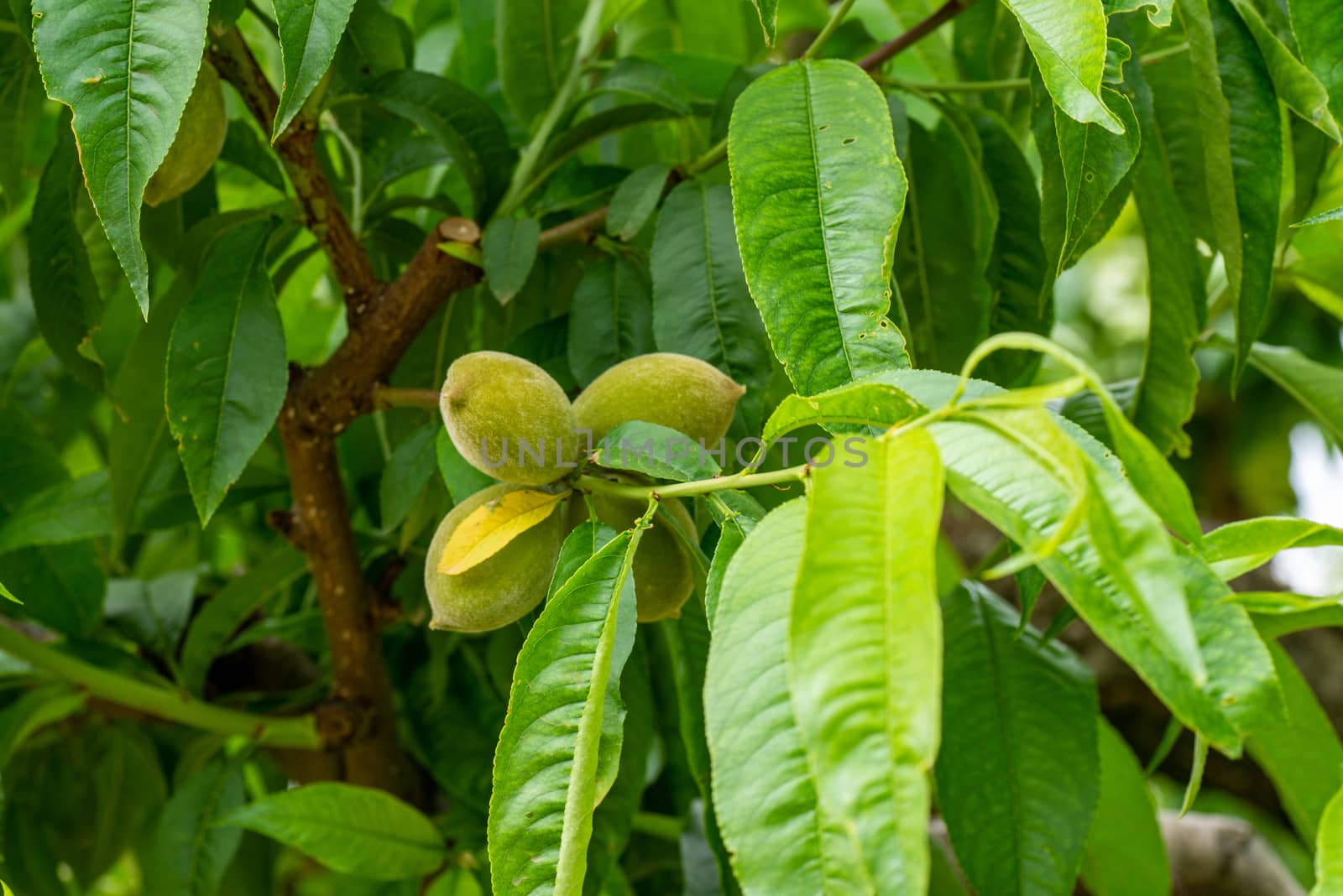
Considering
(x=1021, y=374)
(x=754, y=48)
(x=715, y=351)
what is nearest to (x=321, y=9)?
(x=715, y=351)

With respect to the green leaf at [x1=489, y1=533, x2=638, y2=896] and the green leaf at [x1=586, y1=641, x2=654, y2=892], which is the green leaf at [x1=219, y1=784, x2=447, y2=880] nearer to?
the green leaf at [x1=586, y1=641, x2=654, y2=892]

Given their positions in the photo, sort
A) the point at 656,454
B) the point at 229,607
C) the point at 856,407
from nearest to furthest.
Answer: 1. the point at 856,407
2. the point at 656,454
3. the point at 229,607

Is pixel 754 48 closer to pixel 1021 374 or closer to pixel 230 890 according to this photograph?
pixel 1021 374

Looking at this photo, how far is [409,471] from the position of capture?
74 cm

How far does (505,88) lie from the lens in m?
0.91

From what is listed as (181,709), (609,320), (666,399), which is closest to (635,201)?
(609,320)

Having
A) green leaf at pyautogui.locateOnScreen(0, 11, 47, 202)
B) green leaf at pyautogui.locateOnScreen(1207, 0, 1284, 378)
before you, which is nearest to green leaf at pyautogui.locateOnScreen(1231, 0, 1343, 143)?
green leaf at pyautogui.locateOnScreen(1207, 0, 1284, 378)

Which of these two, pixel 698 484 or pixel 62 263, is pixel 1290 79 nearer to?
pixel 698 484

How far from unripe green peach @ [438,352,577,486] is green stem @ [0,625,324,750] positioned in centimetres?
43

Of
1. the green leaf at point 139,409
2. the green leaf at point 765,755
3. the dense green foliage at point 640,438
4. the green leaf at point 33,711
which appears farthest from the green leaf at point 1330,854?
the green leaf at point 33,711

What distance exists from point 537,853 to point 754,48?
0.89m

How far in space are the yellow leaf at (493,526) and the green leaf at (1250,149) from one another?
401 millimetres

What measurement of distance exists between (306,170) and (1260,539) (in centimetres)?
55

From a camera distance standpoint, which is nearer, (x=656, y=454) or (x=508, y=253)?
(x=656, y=454)
